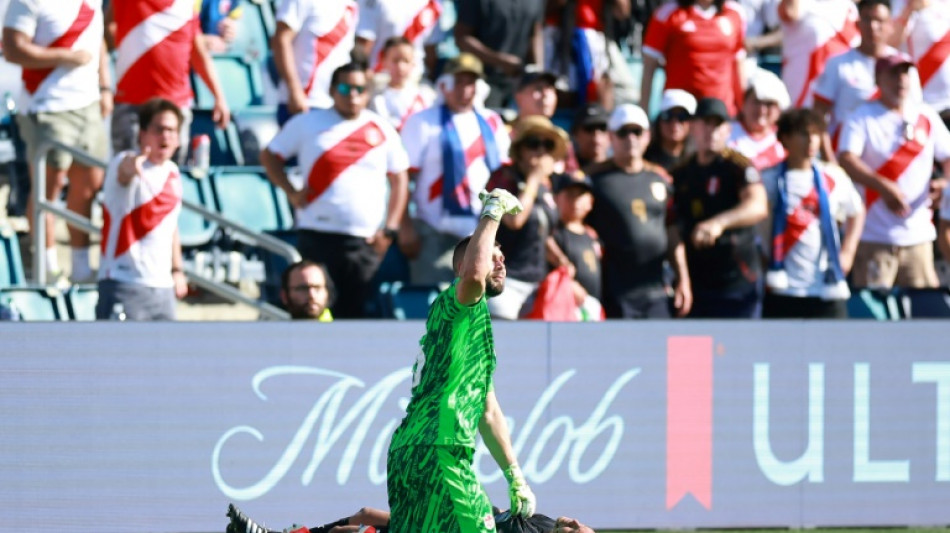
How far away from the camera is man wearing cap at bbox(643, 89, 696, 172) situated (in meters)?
10.6

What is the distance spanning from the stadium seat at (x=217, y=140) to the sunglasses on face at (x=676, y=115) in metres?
2.99

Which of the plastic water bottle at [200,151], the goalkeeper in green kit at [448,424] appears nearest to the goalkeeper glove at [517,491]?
the goalkeeper in green kit at [448,424]

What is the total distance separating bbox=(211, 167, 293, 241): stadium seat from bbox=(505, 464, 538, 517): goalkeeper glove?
528 cm

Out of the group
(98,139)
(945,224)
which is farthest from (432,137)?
(945,224)

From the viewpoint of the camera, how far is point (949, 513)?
30.5 feet

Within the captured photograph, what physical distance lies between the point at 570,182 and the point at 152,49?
276 cm

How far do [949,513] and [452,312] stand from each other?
470cm

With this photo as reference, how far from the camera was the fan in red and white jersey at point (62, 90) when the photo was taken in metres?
9.80

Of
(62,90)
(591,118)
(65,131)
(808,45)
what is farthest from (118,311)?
(808,45)

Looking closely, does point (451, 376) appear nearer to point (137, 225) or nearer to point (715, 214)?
point (137, 225)

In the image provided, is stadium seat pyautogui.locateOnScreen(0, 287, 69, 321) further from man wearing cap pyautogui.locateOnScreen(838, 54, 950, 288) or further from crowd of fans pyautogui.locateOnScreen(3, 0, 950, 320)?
man wearing cap pyautogui.locateOnScreen(838, 54, 950, 288)

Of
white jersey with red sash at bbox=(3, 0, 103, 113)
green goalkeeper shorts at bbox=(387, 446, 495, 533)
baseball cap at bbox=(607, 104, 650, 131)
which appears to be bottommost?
green goalkeeper shorts at bbox=(387, 446, 495, 533)

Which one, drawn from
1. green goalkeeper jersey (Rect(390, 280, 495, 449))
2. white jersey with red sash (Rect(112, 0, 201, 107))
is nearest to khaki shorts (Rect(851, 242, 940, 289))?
white jersey with red sash (Rect(112, 0, 201, 107))

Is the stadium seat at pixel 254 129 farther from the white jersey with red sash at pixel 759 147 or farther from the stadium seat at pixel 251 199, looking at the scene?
the white jersey with red sash at pixel 759 147
